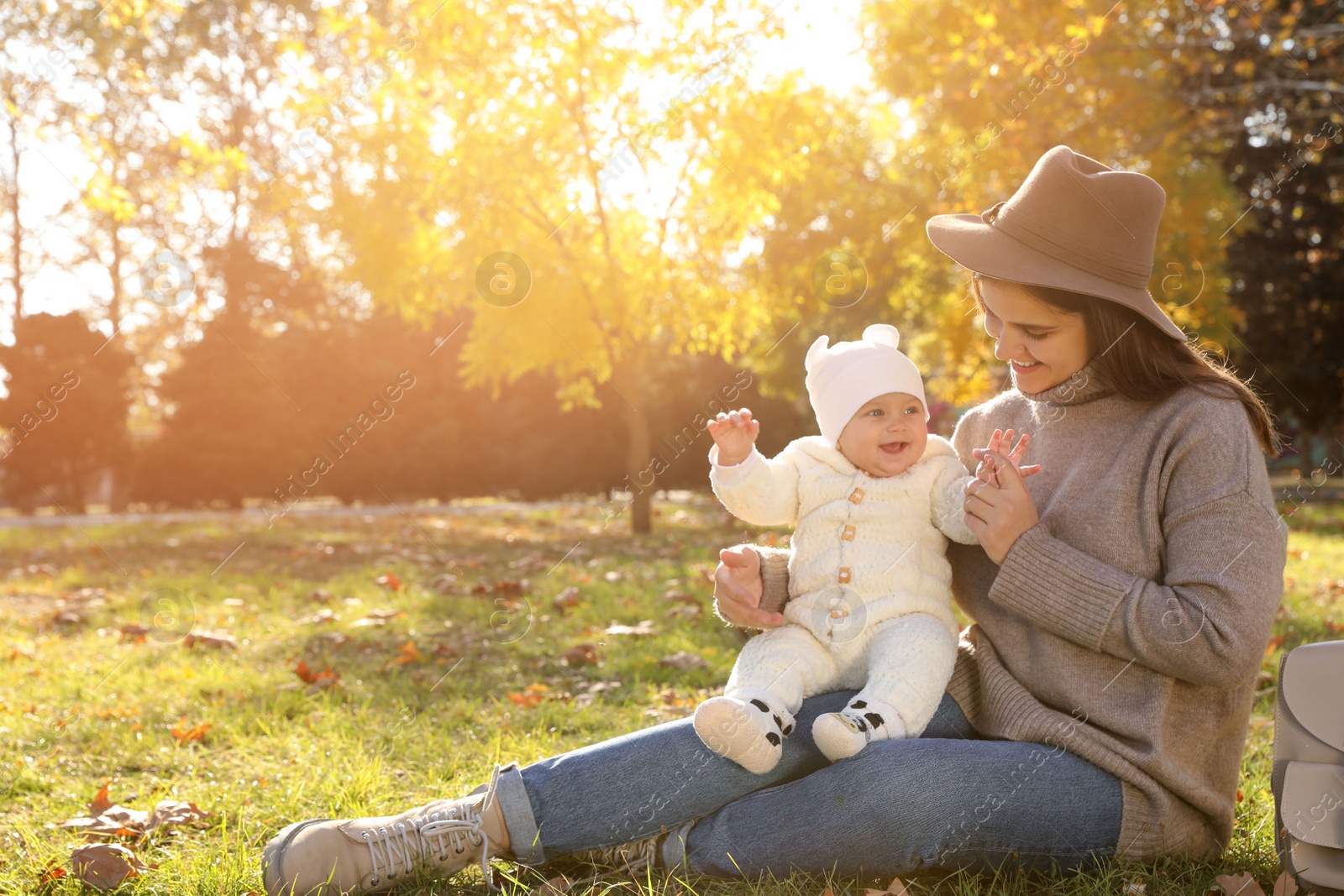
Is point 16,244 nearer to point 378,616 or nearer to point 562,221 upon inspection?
point 562,221

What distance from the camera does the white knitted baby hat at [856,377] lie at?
2.54m

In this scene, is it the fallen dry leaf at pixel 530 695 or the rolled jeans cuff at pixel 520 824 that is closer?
the rolled jeans cuff at pixel 520 824

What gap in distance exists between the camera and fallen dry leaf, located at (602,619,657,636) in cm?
482

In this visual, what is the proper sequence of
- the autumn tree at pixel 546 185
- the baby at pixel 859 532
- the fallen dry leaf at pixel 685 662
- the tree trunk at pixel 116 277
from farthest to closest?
the tree trunk at pixel 116 277
the autumn tree at pixel 546 185
the fallen dry leaf at pixel 685 662
the baby at pixel 859 532

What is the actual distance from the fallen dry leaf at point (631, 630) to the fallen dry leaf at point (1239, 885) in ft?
9.81

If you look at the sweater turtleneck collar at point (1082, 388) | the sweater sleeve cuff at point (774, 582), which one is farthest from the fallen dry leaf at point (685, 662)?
the sweater turtleneck collar at point (1082, 388)

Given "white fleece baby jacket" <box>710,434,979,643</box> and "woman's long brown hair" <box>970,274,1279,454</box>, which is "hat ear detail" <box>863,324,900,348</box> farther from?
"woman's long brown hair" <box>970,274,1279,454</box>

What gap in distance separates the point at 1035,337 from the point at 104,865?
2519 millimetres

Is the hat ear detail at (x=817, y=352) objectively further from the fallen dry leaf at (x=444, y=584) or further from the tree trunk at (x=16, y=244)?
the tree trunk at (x=16, y=244)

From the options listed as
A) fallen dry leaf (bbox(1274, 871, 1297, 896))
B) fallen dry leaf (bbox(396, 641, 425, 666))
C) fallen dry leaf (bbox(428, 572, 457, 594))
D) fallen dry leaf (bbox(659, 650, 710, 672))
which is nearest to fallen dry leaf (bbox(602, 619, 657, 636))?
fallen dry leaf (bbox(659, 650, 710, 672))

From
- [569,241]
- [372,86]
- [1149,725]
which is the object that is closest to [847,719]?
[1149,725]

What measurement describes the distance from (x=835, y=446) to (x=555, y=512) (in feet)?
34.1

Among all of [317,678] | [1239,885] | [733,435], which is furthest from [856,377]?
[317,678]

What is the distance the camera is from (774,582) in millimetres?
2660
